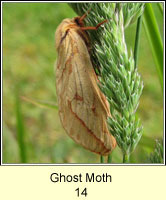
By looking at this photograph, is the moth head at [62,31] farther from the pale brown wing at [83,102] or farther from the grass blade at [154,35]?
the grass blade at [154,35]

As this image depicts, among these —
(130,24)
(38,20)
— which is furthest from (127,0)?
(38,20)

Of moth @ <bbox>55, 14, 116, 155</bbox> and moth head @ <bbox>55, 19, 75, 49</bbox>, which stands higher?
moth head @ <bbox>55, 19, 75, 49</bbox>

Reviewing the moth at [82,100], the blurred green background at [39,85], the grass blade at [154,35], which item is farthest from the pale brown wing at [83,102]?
the blurred green background at [39,85]

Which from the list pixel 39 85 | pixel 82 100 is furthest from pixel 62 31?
pixel 39 85

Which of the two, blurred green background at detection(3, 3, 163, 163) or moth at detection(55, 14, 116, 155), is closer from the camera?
moth at detection(55, 14, 116, 155)

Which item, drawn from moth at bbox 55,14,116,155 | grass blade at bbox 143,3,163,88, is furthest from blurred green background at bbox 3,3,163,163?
grass blade at bbox 143,3,163,88

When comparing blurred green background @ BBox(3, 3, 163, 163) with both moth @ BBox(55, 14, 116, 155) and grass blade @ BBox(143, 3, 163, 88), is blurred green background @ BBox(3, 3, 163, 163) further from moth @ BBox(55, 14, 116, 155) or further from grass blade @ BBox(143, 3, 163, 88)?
grass blade @ BBox(143, 3, 163, 88)

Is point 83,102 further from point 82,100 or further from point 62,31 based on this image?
point 62,31
